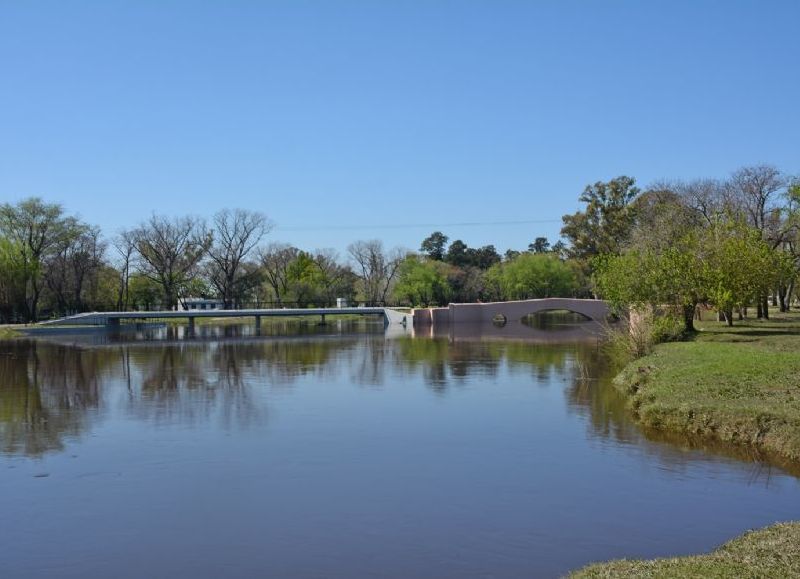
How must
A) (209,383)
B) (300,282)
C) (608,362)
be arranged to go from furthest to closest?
(300,282)
(608,362)
(209,383)

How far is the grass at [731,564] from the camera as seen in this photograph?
883 cm

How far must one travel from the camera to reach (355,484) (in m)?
14.9

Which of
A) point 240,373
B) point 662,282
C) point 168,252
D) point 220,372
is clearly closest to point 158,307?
point 168,252

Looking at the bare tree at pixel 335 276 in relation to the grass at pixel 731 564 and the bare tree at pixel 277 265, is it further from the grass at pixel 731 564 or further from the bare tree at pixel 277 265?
the grass at pixel 731 564

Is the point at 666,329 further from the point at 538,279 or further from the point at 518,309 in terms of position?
the point at 538,279

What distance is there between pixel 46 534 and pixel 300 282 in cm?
8499

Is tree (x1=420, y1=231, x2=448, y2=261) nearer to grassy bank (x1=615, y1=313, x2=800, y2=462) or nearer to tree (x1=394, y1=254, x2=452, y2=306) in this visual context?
tree (x1=394, y1=254, x2=452, y2=306)

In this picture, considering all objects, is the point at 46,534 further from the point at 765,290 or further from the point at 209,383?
the point at 765,290

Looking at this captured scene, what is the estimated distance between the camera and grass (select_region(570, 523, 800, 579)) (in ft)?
29.0

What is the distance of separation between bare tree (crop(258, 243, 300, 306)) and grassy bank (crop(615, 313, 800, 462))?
7779cm

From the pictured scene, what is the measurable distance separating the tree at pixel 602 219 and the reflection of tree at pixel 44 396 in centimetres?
4916

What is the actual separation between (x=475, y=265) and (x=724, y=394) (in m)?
106

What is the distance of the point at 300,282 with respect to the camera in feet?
318

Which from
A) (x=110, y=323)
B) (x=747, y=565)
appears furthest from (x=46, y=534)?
(x=110, y=323)
